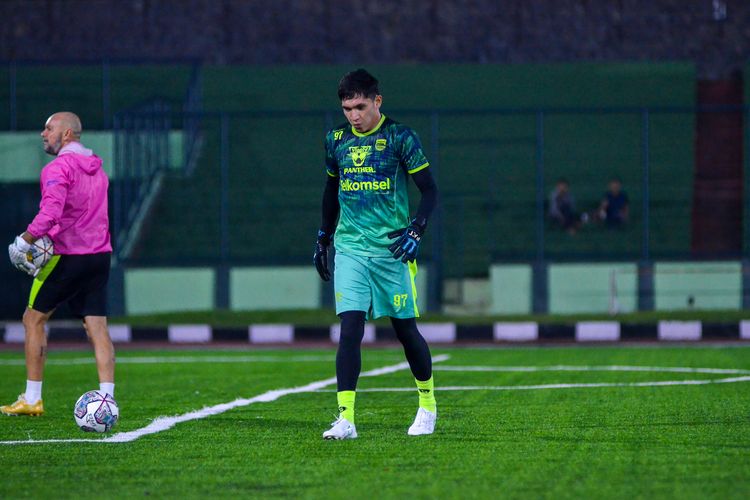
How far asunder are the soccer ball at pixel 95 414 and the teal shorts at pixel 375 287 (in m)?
1.50

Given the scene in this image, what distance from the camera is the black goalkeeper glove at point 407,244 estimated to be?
7.80 metres

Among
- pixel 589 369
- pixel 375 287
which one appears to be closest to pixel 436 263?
pixel 589 369

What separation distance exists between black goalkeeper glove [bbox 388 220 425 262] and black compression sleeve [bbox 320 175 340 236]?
56cm

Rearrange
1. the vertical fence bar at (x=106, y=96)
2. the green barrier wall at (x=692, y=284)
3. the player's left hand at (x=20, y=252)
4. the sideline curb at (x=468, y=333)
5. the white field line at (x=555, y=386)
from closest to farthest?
the player's left hand at (x=20, y=252)
the white field line at (x=555, y=386)
the sideline curb at (x=468, y=333)
the green barrier wall at (x=692, y=284)
the vertical fence bar at (x=106, y=96)

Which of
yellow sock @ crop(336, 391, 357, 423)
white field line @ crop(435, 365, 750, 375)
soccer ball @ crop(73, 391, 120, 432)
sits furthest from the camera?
white field line @ crop(435, 365, 750, 375)

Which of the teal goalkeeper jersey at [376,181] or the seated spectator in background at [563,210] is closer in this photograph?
the teal goalkeeper jersey at [376,181]

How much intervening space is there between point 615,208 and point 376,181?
17.0 metres

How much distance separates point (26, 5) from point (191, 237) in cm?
803

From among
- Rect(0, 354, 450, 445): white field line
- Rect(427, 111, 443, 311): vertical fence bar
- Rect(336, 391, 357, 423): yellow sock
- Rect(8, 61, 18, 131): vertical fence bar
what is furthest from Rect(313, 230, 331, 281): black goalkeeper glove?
Rect(8, 61, 18, 131): vertical fence bar

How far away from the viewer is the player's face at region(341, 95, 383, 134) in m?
7.85

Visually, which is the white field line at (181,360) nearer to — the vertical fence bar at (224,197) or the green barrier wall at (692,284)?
the vertical fence bar at (224,197)

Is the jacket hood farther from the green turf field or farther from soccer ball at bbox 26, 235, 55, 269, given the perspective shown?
the green turf field

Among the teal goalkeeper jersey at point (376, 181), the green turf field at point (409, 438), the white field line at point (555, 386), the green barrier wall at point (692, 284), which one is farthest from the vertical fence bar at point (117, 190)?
the teal goalkeeper jersey at point (376, 181)

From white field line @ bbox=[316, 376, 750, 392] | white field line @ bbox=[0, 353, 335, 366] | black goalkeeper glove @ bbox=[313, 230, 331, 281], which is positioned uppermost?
black goalkeeper glove @ bbox=[313, 230, 331, 281]
